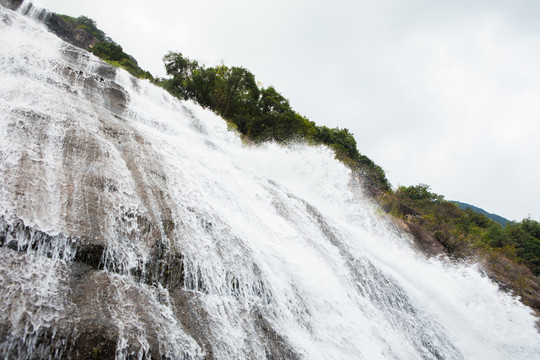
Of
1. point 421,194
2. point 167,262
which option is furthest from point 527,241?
point 167,262

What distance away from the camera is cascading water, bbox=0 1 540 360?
8.86 ft

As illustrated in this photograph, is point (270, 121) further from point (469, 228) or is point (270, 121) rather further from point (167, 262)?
point (469, 228)

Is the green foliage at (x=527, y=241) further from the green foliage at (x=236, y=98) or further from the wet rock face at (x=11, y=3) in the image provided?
the wet rock face at (x=11, y=3)

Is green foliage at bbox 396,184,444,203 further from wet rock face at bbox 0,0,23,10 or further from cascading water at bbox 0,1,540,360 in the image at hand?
wet rock face at bbox 0,0,23,10

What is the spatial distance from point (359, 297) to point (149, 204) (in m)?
4.77

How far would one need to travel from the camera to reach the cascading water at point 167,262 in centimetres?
270

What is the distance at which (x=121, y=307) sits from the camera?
2838mm

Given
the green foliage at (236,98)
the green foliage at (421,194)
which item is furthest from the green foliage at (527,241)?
the green foliage at (236,98)

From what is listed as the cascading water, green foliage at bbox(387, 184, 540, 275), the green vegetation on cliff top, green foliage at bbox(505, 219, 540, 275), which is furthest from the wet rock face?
green foliage at bbox(505, 219, 540, 275)

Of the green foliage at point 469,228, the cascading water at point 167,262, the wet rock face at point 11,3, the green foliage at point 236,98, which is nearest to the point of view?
the cascading water at point 167,262

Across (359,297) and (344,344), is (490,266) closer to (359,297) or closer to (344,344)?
(359,297)

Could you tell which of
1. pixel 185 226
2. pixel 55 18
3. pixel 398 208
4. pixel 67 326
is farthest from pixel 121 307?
pixel 55 18

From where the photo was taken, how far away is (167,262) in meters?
3.71

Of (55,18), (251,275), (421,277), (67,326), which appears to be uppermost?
(55,18)
